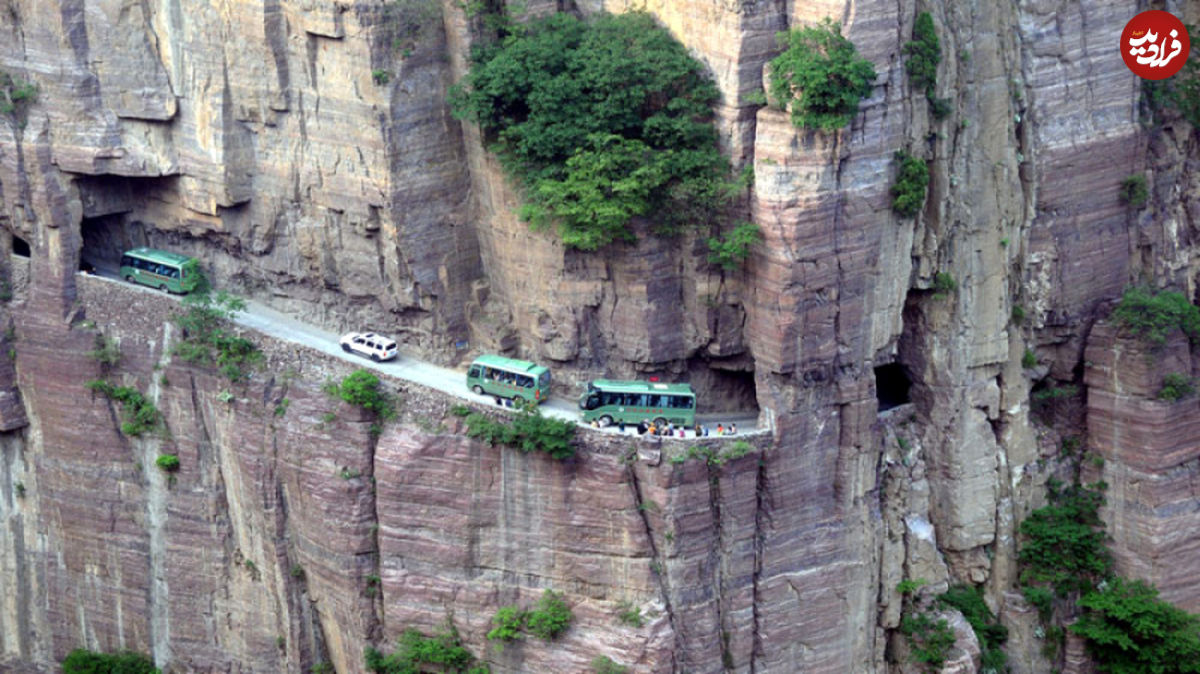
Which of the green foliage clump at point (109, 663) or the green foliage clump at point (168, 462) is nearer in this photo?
the green foliage clump at point (168, 462)

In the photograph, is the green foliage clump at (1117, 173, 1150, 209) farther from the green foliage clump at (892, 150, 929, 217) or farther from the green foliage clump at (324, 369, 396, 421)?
the green foliage clump at (324, 369, 396, 421)

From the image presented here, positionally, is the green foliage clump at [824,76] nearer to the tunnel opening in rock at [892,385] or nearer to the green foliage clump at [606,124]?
the green foliage clump at [606,124]

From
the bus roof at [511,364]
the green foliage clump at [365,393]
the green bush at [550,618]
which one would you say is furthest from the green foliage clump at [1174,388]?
the green foliage clump at [365,393]

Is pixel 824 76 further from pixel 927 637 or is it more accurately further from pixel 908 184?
pixel 927 637

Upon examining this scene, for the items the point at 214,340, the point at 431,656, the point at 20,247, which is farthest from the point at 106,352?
the point at 431,656

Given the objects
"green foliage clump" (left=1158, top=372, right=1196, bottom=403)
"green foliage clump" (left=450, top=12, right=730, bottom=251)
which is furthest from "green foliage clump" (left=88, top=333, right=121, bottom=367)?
"green foliage clump" (left=1158, top=372, right=1196, bottom=403)

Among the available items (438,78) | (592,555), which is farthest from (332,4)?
(592,555)
